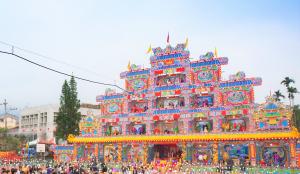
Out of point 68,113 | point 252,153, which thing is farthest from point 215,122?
point 68,113

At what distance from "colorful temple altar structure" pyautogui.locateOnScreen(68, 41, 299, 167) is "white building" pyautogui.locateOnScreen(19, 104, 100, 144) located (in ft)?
57.3

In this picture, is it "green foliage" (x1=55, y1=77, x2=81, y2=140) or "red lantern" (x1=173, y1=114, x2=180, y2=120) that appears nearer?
"red lantern" (x1=173, y1=114, x2=180, y2=120)

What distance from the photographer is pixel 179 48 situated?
38.8m

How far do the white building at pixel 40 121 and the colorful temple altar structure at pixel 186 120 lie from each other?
17.5 metres

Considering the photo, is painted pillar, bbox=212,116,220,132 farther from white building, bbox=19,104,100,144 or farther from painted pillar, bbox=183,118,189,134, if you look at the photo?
white building, bbox=19,104,100,144

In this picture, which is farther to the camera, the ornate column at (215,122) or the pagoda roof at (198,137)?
the ornate column at (215,122)

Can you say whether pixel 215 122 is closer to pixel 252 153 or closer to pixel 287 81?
pixel 252 153

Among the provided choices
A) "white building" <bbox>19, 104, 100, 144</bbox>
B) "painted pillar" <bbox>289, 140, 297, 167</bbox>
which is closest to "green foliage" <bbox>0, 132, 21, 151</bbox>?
"white building" <bbox>19, 104, 100, 144</bbox>

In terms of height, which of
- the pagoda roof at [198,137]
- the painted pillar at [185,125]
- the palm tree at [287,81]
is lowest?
the pagoda roof at [198,137]

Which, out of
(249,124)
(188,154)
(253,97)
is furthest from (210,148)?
(253,97)

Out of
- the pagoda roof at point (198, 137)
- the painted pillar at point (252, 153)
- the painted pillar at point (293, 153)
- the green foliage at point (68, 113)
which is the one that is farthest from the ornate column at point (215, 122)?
the green foliage at point (68, 113)

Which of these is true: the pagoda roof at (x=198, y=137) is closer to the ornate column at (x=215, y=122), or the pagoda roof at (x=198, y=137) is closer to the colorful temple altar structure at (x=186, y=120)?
the colorful temple altar structure at (x=186, y=120)

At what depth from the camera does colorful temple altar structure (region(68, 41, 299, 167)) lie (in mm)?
32031

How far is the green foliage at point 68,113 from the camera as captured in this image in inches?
1828
